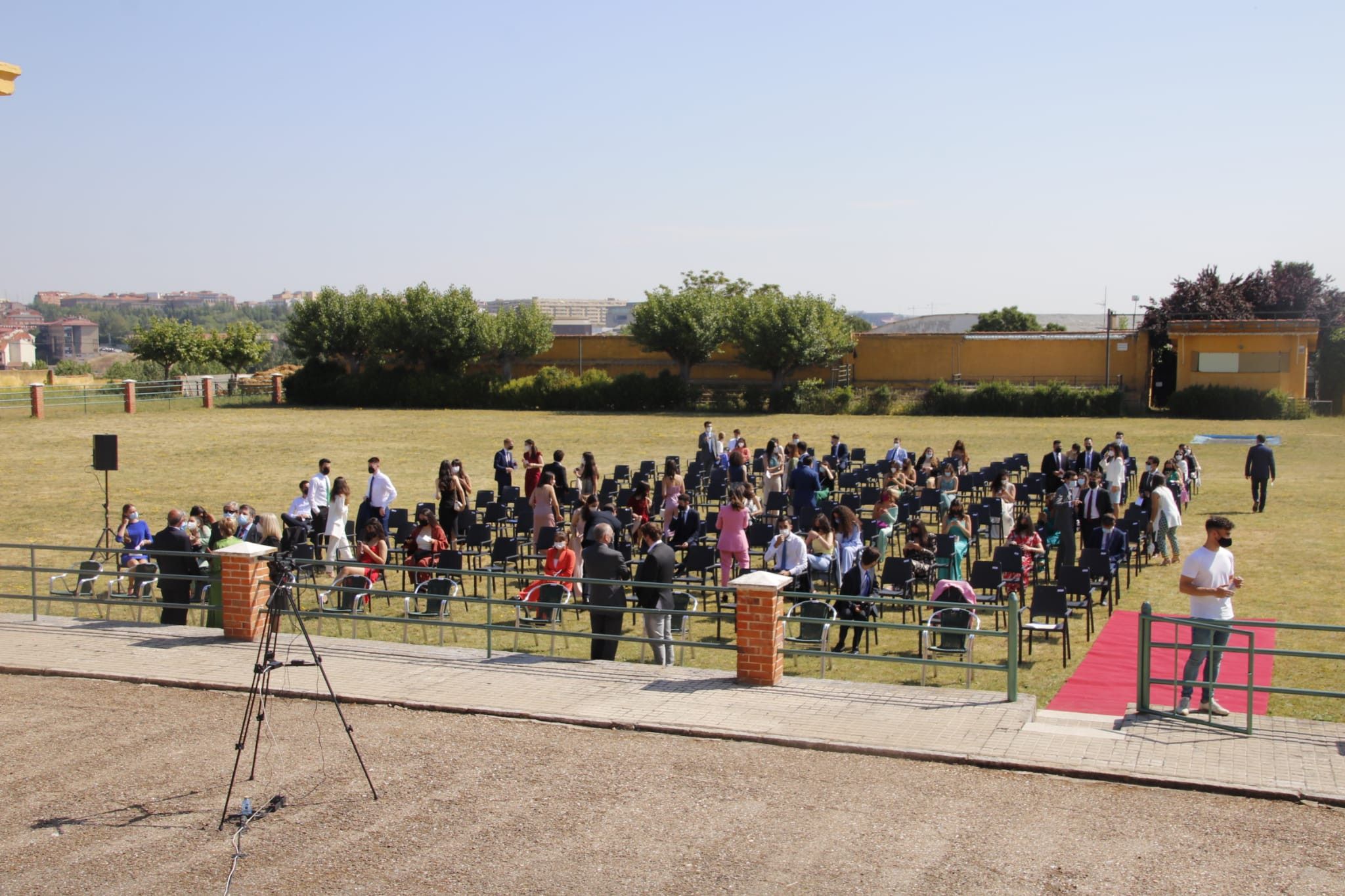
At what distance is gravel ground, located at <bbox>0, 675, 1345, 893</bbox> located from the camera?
21.8 ft

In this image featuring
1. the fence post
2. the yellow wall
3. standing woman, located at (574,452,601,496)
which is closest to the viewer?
the fence post

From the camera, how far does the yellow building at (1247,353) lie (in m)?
45.5

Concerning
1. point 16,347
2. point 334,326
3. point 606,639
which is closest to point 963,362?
point 334,326

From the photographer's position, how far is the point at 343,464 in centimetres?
3162

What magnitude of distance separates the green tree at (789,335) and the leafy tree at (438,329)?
12568 mm

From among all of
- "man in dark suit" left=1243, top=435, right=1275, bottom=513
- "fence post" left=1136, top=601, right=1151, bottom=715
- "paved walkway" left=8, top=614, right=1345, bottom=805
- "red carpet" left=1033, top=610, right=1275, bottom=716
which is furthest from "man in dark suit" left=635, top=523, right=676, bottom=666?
"man in dark suit" left=1243, top=435, right=1275, bottom=513

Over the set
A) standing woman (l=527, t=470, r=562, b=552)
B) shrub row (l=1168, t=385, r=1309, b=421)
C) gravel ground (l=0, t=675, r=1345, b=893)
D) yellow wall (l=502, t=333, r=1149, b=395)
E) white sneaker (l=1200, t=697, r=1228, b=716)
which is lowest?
gravel ground (l=0, t=675, r=1345, b=893)

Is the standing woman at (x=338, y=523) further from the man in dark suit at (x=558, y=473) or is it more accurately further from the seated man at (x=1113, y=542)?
the seated man at (x=1113, y=542)

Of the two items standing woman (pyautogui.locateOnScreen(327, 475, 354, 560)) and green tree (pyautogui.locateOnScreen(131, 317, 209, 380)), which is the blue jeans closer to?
standing woman (pyautogui.locateOnScreen(327, 475, 354, 560))

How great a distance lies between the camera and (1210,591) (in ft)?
30.2

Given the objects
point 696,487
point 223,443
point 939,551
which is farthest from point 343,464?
point 939,551

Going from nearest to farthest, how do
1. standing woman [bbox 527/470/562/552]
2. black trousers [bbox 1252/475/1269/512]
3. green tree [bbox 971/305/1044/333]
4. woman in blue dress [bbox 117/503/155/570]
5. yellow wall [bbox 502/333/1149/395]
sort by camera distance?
woman in blue dress [bbox 117/503/155/570] < standing woman [bbox 527/470/562/552] < black trousers [bbox 1252/475/1269/512] < yellow wall [bbox 502/333/1149/395] < green tree [bbox 971/305/1044/333]

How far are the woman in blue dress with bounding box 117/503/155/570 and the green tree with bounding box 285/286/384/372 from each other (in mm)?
41843

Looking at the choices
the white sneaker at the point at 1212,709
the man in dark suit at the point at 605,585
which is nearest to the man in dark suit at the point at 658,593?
the man in dark suit at the point at 605,585
